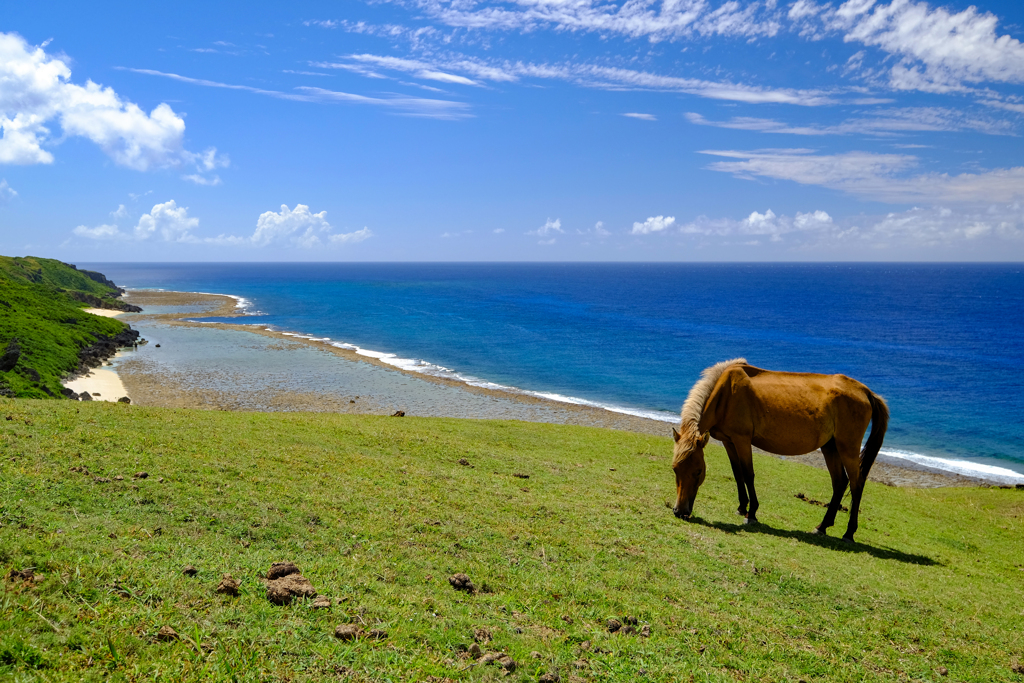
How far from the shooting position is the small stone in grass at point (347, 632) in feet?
20.1

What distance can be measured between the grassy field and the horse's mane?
2.07m

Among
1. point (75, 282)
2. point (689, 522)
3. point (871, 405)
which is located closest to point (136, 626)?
point (689, 522)

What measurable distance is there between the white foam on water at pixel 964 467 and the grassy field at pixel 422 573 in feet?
61.1

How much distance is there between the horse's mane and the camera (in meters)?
12.4

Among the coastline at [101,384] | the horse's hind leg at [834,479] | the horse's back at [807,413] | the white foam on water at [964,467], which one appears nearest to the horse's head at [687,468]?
the horse's back at [807,413]

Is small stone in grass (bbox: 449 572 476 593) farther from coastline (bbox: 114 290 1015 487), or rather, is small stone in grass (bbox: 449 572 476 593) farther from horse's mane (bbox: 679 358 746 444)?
coastline (bbox: 114 290 1015 487)

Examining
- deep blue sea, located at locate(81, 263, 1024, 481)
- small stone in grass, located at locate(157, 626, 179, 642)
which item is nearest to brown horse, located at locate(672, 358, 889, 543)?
small stone in grass, located at locate(157, 626, 179, 642)

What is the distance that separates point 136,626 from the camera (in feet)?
18.3

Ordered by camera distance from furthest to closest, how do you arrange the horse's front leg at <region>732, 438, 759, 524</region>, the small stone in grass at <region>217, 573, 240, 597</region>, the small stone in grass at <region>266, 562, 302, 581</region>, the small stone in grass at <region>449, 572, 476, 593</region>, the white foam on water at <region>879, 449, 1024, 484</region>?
the white foam on water at <region>879, 449, 1024, 484</region>
the horse's front leg at <region>732, 438, 759, 524</region>
the small stone in grass at <region>449, 572, 476, 593</region>
the small stone in grass at <region>266, 562, 302, 581</region>
the small stone in grass at <region>217, 573, 240, 597</region>

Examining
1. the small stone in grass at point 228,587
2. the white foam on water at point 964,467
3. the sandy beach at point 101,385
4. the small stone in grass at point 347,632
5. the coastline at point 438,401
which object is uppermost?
the small stone in grass at point 228,587

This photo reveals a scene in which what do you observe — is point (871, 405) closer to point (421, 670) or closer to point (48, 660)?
point (421, 670)

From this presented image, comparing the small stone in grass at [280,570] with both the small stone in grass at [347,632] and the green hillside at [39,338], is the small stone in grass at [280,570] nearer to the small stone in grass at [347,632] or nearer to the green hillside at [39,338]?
the small stone in grass at [347,632]

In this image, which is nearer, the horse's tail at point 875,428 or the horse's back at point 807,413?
the horse's back at point 807,413

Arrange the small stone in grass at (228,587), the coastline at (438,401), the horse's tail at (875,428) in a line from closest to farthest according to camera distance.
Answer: the small stone in grass at (228,587)
the horse's tail at (875,428)
the coastline at (438,401)
